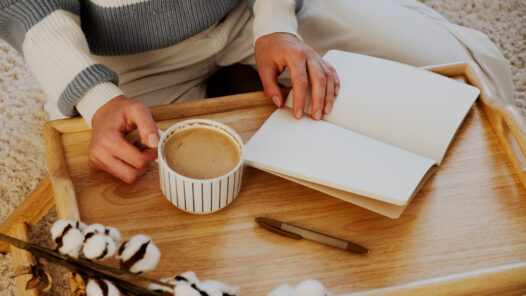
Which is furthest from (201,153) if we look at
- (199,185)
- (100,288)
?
(100,288)

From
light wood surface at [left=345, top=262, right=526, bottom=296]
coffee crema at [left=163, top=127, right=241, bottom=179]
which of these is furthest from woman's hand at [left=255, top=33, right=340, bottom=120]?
light wood surface at [left=345, top=262, right=526, bottom=296]

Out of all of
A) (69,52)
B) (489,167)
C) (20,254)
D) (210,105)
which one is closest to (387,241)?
(489,167)

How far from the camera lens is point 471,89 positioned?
737 mm

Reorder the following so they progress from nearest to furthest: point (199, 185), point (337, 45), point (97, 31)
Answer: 1. point (199, 185)
2. point (97, 31)
3. point (337, 45)

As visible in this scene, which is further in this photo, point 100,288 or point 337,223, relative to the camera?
point 337,223

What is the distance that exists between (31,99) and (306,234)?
102cm

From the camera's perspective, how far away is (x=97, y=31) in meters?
0.83

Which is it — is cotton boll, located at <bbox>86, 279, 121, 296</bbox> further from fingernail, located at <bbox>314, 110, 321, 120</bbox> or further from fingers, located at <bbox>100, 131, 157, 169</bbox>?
fingernail, located at <bbox>314, 110, 321, 120</bbox>

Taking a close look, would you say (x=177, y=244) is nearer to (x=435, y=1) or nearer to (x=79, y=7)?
(x=79, y=7)

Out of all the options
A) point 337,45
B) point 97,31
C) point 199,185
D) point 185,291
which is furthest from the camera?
point 337,45

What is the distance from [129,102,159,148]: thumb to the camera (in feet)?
1.98

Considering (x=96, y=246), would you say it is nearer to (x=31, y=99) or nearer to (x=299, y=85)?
(x=299, y=85)

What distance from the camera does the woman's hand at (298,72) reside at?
705mm

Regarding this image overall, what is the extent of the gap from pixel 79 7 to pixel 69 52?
0.11 metres
